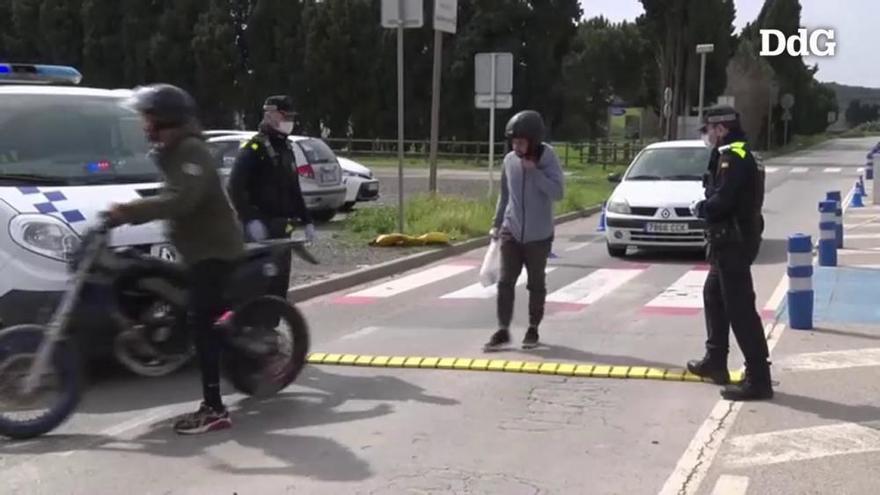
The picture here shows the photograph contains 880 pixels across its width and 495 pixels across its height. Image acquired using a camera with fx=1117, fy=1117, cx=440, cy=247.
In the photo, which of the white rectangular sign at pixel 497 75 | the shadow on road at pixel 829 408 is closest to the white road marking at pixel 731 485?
the shadow on road at pixel 829 408

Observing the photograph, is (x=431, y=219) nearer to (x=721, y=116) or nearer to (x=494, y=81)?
(x=494, y=81)

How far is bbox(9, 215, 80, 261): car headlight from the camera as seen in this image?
6961 mm

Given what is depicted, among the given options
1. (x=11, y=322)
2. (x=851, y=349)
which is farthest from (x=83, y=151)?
(x=851, y=349)

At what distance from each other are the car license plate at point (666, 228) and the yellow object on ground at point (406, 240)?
9.75 ft

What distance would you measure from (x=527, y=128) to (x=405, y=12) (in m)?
7.56

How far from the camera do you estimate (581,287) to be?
40.2 ft

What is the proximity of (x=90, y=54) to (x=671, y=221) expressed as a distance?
44.4 metres

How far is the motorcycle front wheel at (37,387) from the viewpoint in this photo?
6.02m

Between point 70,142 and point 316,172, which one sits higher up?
point 70,142

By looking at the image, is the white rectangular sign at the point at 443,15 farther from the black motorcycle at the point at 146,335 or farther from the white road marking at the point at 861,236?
the black motorcycle at the point at 146,335

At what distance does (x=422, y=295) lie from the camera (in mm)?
11789

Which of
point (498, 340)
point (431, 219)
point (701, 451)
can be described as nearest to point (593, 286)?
point (498, 340)

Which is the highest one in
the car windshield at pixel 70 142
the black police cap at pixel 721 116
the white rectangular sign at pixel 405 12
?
the white rectangular sign at pixel 405 12

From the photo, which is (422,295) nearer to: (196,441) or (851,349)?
(851,349)
